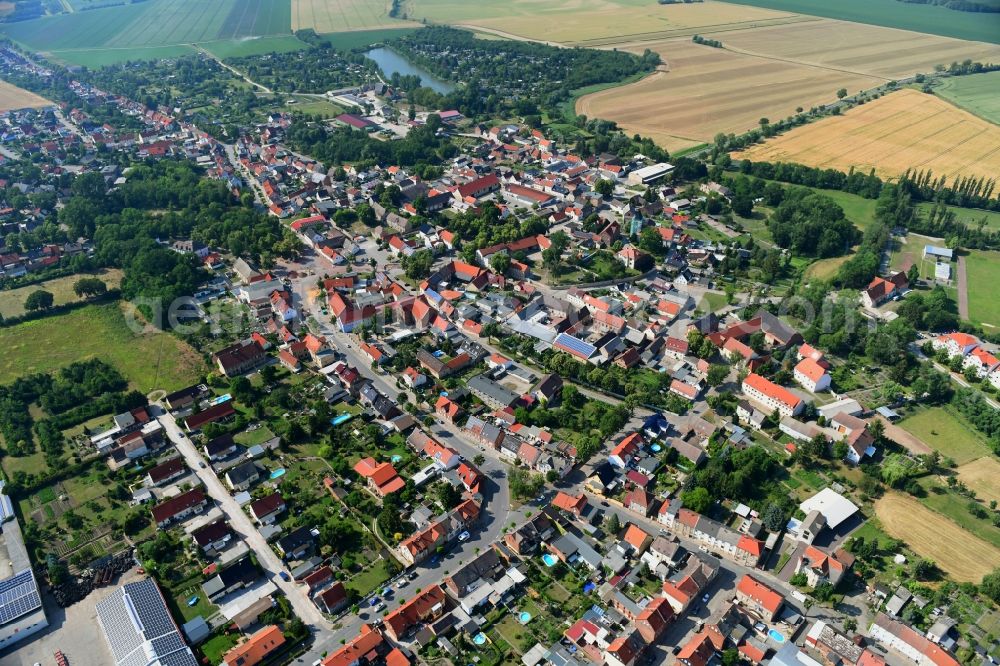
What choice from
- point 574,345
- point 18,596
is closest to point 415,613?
point 18,596

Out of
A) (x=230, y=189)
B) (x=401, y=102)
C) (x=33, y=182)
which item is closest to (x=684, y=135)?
(x=401, y=102)

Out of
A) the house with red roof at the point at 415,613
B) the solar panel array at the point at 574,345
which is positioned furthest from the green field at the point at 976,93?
the house with red roof at the point at 415,613

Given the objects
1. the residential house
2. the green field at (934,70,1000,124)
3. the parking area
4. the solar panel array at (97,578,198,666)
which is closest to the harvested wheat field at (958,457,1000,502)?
the solar panel array at (97,578,198,666)

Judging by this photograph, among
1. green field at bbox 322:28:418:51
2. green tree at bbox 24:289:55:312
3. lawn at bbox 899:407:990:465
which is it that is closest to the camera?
lawn at bbox 899:407:990:465

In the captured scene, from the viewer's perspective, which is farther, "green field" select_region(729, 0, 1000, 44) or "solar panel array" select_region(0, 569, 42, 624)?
"green field" select_region(729, 0, 1000, 44)

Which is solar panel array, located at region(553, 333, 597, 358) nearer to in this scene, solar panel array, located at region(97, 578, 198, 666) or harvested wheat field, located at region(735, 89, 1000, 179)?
solar panel array, located at region(97, 578, 198, 666)

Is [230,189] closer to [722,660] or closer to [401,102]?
[401,102]

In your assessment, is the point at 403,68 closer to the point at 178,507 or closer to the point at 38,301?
the point at 38,301
